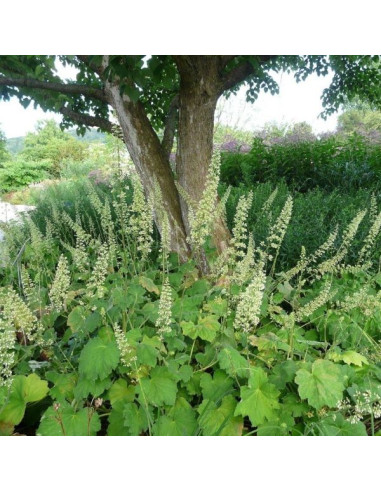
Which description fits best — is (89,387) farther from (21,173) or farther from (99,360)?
(21,173)

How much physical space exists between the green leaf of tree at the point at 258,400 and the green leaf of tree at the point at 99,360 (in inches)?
23.7

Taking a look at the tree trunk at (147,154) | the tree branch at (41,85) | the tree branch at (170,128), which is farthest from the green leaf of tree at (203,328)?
the tree branch at (41,85)

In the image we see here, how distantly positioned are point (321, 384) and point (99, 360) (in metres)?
1.03

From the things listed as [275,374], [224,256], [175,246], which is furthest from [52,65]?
[275,374]

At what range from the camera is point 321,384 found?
1.81 metres

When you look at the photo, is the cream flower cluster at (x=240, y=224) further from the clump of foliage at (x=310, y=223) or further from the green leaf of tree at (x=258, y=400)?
→ the clump of foliage at (x=310, y=223)

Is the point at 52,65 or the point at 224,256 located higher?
the point at 52,65

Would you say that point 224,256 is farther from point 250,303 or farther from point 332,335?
point 332,335

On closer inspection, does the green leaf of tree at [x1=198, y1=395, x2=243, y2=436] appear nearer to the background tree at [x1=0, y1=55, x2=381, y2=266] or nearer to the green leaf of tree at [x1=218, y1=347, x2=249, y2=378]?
the green leaf of tree at [x1=218, y1=347, x2=249, y2=378]

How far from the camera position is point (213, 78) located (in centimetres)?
320

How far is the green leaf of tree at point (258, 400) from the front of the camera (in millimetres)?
1724

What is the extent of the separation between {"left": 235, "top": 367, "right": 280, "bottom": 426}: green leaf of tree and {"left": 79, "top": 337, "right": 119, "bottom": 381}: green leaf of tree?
60 centimetres

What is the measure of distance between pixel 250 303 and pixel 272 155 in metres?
5.44

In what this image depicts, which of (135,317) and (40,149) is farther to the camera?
(40,149)
